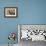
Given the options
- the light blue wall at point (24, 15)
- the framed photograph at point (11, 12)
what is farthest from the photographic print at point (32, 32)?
the framed photograph at point (11, 12)

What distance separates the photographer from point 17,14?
4516mm

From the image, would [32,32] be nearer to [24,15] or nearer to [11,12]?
[24,15]

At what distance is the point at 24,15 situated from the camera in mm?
4531

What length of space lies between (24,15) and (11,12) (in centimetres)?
46

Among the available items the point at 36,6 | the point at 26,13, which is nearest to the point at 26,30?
the point at 26,13

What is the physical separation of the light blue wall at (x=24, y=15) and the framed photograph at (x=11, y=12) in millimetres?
103

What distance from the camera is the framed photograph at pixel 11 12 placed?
178 inches

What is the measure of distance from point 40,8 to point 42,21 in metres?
0.45

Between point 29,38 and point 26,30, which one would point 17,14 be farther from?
point 29,38

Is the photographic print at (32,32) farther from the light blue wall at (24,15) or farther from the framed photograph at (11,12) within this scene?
the framed photograph at (11,12)

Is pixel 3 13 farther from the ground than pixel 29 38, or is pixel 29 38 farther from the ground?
pixel 3 13

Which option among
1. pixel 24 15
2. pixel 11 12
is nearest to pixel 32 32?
pixel 24 15

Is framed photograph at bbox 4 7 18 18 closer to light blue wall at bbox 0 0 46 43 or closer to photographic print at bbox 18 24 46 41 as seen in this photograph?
light blue wall at bbox 0 0 46 43

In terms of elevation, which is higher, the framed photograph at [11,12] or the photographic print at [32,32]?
the framed photograph at [11,12]
